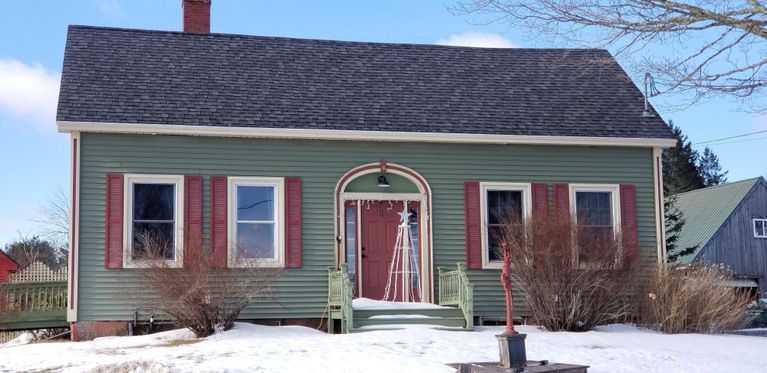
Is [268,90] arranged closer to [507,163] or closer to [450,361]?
[507,163]

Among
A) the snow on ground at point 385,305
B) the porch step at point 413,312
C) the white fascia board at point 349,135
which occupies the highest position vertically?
the white fascia board at point 349,135

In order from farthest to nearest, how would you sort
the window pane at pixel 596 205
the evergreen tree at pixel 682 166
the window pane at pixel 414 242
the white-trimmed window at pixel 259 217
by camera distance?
1. the evergreen tree at pixel 682 166
2. the window pane at pixel 596 205
3. the window pane at pixel 414 242
4. the white-trimmed window at pixel 259 217

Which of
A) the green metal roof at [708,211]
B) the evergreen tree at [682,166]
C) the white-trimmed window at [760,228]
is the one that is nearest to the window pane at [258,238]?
the green metal roof at [708,211]

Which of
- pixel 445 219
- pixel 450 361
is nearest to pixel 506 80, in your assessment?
pixel 445 219

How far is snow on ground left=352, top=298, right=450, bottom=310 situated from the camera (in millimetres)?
14992

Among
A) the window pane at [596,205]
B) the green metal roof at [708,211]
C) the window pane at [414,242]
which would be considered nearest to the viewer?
the window pane at [414,242]

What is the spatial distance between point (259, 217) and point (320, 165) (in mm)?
1379

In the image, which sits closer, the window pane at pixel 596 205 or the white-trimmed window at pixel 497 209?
the white-trimmed window at pixel 497 209

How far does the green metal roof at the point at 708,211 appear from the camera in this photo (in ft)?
116

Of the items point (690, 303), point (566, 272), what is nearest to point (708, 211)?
point (690, 303)

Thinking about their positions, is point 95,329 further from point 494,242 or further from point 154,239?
point 494,242

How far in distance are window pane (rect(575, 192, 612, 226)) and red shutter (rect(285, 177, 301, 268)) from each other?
5.11m

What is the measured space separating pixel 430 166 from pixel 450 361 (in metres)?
5.96

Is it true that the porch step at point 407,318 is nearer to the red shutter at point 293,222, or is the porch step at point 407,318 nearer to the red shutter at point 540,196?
the red shutter at point 293,222
